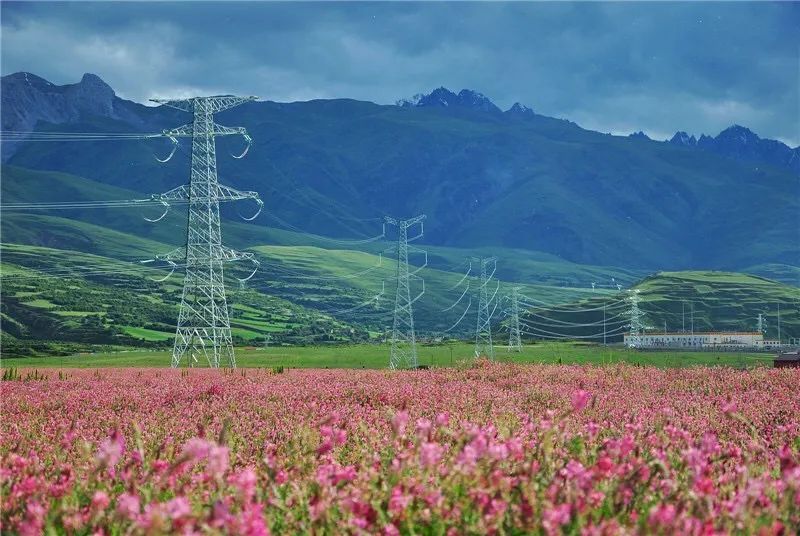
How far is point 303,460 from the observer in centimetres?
863

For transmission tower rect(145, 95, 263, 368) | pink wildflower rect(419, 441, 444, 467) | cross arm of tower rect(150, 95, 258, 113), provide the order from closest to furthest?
pink wildflower rect(419, 441, 444, 467), transmission tower rect(145, 95, 263, 368), cross arm of tower rect(150, 95, 258, 113)

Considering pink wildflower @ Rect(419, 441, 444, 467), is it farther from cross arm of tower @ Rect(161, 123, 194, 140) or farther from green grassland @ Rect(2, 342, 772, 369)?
cross arm of tower @ Rect(161, 123, 194, 140)

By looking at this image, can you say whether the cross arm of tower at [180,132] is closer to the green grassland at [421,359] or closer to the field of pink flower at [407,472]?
the green grassland at [421,359]

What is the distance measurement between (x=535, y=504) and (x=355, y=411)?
9.85 m

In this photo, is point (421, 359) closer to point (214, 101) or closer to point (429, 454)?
point (214, 101)

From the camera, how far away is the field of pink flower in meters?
5.32

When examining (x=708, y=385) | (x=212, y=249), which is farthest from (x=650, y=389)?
(x=212, y=249)

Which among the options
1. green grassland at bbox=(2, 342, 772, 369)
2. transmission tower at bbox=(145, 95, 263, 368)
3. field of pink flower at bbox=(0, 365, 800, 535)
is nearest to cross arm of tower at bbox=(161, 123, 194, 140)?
transmission tower at bbox=(145, 95, 263, 368)

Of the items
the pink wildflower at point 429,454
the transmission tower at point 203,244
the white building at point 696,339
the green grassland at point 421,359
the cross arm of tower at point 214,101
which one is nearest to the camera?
the pink wildflower at point 429,454

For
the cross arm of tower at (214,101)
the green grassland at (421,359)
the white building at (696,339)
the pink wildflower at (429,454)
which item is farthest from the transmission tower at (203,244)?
the white building at (696,339)

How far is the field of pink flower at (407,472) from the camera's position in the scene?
210 inches

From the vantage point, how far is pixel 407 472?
731cm

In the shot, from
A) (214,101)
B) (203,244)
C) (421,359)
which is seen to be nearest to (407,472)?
(203,244)

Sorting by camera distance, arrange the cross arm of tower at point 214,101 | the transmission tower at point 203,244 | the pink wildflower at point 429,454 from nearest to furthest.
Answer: the pink wildflower at point 429,454
the transmission tower at point 203,244
the cross arm of tower at point 214,101
